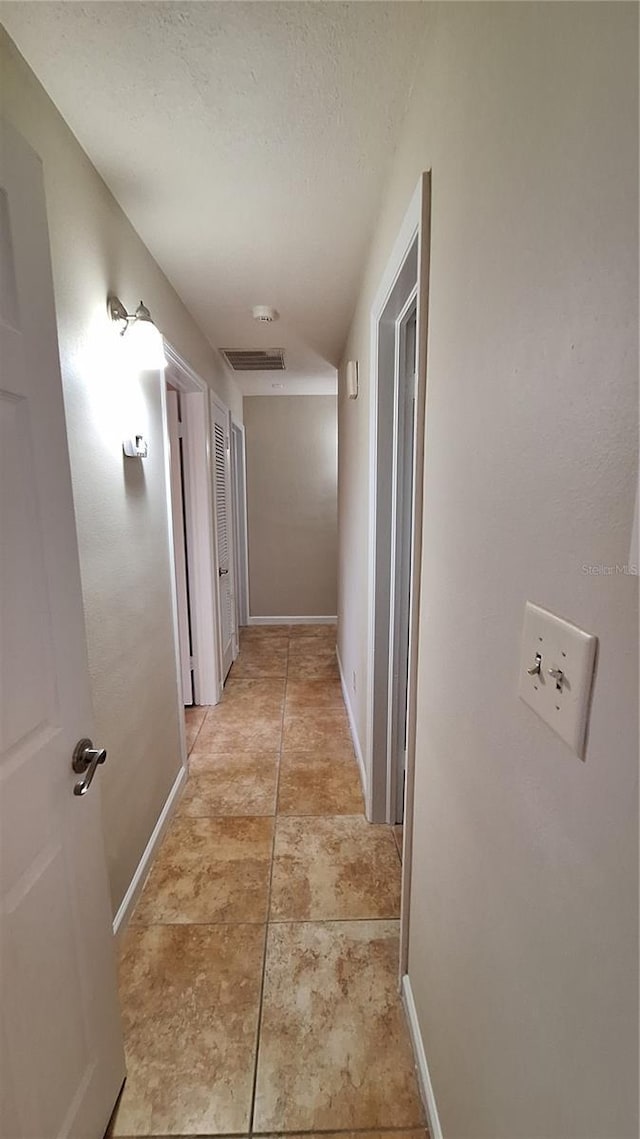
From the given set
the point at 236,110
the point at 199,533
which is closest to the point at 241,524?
the point at 199,533

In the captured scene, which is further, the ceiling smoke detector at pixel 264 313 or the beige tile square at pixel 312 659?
the beige tile square at pixel 312 659

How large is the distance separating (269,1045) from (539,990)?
1047mm

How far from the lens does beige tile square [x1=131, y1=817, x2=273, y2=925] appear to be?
155 centimetres

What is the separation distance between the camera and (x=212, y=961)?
138 centimetres

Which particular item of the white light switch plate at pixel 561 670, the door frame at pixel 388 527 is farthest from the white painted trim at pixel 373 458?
the white light switch plate at pixel 561 670

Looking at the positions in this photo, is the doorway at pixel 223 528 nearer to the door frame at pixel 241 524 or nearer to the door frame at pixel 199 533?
the door frame at pixel 199 533

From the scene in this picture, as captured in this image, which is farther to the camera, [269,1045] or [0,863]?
[269,1045]

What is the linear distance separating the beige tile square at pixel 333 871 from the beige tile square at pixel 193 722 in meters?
0.89

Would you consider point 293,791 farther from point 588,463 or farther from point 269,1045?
point 588,463

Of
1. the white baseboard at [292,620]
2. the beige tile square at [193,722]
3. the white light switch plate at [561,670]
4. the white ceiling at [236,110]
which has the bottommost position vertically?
the beige tile square at [193,722]

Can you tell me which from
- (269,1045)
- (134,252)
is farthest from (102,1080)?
(134,252)

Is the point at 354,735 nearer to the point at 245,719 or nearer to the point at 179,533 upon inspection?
the point at 245,719

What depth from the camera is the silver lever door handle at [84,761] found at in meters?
0.88

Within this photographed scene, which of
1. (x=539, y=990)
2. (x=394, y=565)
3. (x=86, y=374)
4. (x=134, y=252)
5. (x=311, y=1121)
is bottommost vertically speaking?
(x=311, y=1121)
